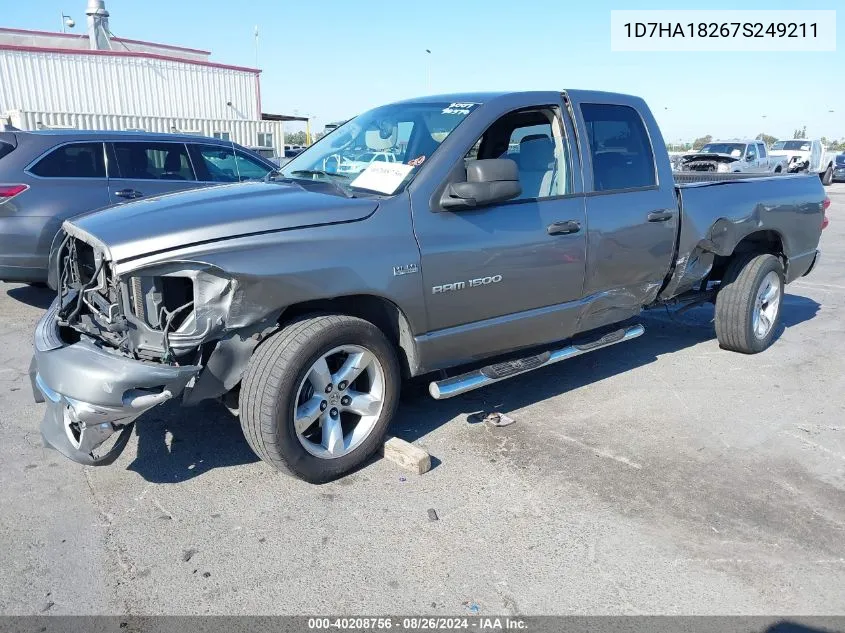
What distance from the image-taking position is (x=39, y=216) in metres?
6.23

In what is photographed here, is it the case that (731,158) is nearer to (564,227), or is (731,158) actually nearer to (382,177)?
(564,227)

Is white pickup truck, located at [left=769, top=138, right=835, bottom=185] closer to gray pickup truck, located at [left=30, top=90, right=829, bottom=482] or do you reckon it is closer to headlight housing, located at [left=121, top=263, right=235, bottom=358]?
gray pickup truck, located at [left=30, top=90, right=829, bottom=482]

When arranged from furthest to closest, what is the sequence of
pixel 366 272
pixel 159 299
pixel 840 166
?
pixel 840 166
pixel 366 272
pixel 159 299

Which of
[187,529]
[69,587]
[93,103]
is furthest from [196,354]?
[93,103]

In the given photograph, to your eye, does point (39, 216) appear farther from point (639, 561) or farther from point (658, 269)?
point (639, 561)

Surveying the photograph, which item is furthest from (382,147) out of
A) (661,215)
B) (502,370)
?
(661,215)

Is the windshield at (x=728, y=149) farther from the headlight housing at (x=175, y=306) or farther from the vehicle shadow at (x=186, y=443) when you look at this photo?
the headlight housing at (x=175, y=306)

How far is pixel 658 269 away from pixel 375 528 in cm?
289

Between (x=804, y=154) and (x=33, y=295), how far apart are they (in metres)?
31.3

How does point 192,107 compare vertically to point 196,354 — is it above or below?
above

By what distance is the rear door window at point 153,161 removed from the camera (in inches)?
275

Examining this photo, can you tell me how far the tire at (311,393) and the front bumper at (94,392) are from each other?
0.34 meters

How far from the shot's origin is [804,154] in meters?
29.5

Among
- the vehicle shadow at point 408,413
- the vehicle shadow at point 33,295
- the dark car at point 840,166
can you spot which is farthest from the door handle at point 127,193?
the dark car at point 840,166
